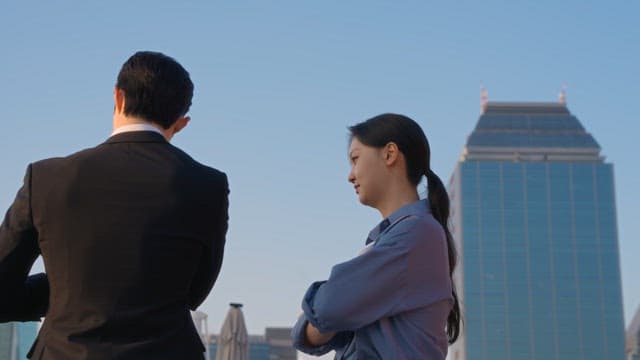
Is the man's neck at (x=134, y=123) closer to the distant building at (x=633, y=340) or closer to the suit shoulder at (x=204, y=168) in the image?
the suit shoulder at (x=204, y=168)

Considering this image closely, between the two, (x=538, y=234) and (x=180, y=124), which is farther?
(x=538, y=234)

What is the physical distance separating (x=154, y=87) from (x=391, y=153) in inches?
27.0

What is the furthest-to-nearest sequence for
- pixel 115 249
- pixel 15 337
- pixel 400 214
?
pixel 15 337 → pixel 400 214 → pixel 115 249

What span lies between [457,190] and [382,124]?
103m

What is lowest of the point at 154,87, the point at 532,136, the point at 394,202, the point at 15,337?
the point at 15,337

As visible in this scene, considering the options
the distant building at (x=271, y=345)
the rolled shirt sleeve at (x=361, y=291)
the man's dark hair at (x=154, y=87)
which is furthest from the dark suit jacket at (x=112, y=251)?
the distant building at (x=271, y=345)

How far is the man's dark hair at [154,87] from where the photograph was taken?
2.25 m

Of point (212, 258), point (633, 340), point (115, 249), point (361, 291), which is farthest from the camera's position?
point (633, 340)

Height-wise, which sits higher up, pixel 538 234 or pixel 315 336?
pixel 538 234

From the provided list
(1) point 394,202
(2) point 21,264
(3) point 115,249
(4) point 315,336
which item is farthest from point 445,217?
(2) point 21,264

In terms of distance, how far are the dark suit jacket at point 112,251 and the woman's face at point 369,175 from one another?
55cm

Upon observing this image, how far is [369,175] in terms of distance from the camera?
2.63 metres

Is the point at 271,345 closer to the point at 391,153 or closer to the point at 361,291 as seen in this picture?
the point at 391,153

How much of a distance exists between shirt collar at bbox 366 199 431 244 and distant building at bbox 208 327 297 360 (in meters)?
132
